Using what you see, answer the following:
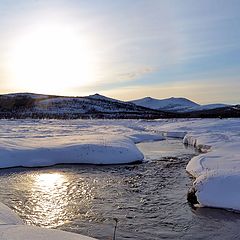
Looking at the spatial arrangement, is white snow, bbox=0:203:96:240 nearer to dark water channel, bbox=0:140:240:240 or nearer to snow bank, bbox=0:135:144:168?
dark water channel, bbox=0:140:240:240

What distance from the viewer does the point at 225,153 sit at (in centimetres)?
1667

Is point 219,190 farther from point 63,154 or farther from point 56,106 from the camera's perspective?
point 56,106

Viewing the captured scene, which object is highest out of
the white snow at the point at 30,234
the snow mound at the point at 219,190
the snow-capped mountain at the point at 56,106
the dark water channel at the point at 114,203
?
the snow-capped mountain at the point at 56,106

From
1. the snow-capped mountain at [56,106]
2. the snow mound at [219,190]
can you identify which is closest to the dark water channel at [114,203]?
the snow mound at [219,190]

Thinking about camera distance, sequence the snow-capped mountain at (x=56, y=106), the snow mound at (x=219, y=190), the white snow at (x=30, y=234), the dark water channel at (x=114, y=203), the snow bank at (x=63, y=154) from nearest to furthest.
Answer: the white snow at (x=30, y=234), the dark water channel at (x=114, y=203), the snow mound at (x=219, y=190), the snow bank at (x=63, y=154), the snow-capped mountain at (x=56, y=106)

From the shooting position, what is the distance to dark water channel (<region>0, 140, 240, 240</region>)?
8.72 metres

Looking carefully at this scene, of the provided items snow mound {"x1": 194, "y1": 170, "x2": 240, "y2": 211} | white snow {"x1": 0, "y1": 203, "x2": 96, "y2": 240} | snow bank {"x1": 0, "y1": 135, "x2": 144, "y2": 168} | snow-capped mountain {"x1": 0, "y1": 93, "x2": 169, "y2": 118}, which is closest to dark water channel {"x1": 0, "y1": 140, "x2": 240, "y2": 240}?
snow mound {"x1": 194, "y1": 170, "x2": 240, "y2": 211}

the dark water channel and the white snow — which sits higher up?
the white snow

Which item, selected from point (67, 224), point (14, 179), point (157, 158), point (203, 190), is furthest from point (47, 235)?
point (157, 158)

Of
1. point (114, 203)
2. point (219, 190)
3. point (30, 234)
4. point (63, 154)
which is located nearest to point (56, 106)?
point (63, 154)

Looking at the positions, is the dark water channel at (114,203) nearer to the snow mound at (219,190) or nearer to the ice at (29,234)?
the snow mound at (219,190)

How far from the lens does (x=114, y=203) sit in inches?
427

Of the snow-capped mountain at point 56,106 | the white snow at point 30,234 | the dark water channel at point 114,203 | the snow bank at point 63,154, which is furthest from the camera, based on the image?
the snow-capped mountain at point 56,106

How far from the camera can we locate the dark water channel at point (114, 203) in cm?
872
